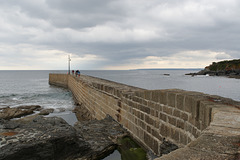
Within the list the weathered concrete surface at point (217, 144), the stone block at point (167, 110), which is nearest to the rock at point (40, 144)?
the stone block at point (167, 110)

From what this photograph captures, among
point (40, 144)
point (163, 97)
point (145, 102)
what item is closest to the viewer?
point (40, 144)

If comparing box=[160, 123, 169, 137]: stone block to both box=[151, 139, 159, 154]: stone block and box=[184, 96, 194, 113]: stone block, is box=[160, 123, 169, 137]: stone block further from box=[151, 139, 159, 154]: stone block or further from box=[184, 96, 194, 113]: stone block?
box=[184, 96, 194, 113]: stone block

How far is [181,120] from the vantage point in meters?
4.05

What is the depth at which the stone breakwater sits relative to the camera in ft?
6.26

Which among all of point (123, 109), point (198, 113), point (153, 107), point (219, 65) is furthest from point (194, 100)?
point (219, 65)

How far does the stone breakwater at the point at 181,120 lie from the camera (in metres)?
1.91

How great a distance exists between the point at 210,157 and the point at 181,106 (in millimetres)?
2372

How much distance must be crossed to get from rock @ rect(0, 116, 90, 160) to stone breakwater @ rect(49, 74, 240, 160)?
1903 millimetres

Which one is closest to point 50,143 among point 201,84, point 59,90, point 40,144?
point 40,144

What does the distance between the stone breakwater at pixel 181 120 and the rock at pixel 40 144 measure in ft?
6.24

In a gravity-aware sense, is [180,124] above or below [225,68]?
below

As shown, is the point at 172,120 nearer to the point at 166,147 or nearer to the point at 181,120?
the point at 181,120

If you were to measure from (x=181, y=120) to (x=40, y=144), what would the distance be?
10.7 ft

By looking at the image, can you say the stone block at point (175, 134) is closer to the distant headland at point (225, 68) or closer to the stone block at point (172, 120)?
the stone block at point (172, 120)
